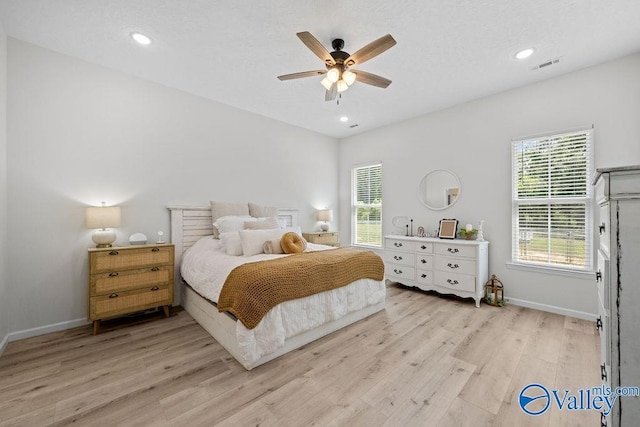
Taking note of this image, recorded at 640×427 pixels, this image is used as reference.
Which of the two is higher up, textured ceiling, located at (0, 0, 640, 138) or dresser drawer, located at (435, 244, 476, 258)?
textured ceiling, located at (0, 0, 640, 138)

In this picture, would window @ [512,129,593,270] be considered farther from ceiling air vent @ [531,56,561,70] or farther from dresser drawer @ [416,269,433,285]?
dresser drawer @ [416,269,433,285]

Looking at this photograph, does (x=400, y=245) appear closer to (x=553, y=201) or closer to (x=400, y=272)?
(x=400, y=272)

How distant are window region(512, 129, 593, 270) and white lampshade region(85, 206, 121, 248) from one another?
16.1ft

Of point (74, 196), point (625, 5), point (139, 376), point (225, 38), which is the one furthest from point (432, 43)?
point (74, 196)

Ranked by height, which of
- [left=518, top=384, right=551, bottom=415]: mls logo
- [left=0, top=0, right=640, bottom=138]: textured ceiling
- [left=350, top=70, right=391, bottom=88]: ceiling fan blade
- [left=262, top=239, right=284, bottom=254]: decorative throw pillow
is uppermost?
[left=0, top=0, right=640, bottom=138]: textured ceiling

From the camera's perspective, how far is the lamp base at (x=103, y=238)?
272cm

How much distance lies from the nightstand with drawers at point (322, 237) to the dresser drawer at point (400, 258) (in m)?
1.17

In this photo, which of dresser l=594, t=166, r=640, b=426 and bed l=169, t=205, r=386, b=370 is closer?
dresser l=594, t=166, r=640, b=426

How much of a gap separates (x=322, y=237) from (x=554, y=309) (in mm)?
3395

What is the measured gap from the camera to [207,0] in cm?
201

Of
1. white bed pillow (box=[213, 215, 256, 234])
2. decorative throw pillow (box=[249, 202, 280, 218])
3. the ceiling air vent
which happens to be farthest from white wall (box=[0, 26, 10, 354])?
the ceiling air vent

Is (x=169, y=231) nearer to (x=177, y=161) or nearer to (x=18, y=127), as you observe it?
(x=177, y=161)

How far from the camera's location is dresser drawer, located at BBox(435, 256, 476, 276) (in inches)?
133

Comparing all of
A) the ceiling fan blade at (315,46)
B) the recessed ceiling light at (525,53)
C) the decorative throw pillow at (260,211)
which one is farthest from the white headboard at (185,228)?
the recessed ceiling light at (525,53)
